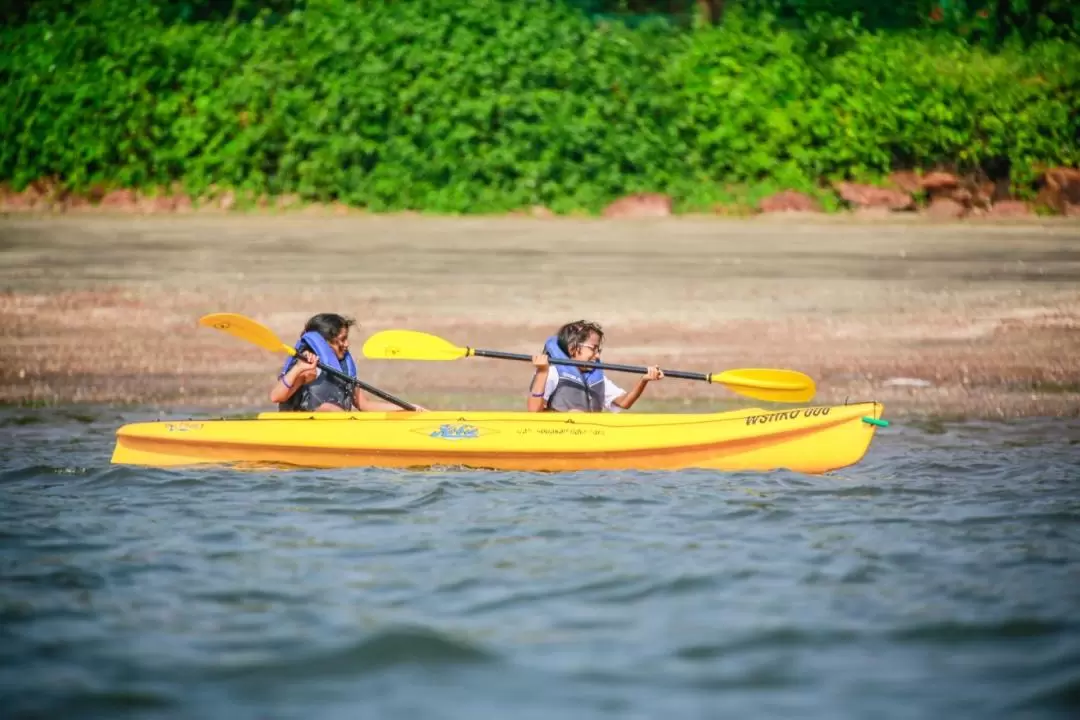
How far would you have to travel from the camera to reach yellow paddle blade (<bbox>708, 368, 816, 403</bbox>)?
32.4ft

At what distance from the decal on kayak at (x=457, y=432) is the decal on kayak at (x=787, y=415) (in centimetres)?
145

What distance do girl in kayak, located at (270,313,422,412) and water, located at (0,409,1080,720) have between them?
56cm

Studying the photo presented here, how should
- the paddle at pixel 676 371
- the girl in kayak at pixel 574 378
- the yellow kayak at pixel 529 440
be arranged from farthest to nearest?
the paddle at pixel 676 371, the girl in kayak at pixel 574 378, the yellow kayak at pixel 529 440

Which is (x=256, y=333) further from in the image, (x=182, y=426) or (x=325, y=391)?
(x=182, y=426)

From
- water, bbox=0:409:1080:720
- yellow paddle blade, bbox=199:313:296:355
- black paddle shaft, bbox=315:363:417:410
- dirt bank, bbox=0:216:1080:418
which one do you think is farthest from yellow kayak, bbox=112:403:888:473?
dirt bank, bbox=0:216:1080:418

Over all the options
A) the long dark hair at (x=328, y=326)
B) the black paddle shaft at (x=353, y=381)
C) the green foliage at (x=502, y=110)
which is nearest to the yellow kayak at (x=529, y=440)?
the black paddle shaft at (x=353, y=381)

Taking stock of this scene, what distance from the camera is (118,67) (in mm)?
17719

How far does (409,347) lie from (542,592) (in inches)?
A: 135

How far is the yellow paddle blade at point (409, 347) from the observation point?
1015cm

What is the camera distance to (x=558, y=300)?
528 inches

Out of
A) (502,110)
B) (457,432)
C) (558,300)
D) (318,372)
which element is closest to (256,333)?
(318,372)

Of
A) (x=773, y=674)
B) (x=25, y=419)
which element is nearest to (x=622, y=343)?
(x=25, y=419)

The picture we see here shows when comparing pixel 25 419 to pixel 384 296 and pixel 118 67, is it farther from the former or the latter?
pixel 118 67

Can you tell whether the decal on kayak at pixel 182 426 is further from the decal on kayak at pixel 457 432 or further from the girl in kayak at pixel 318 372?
the decal on kayak at pixel 457 432
